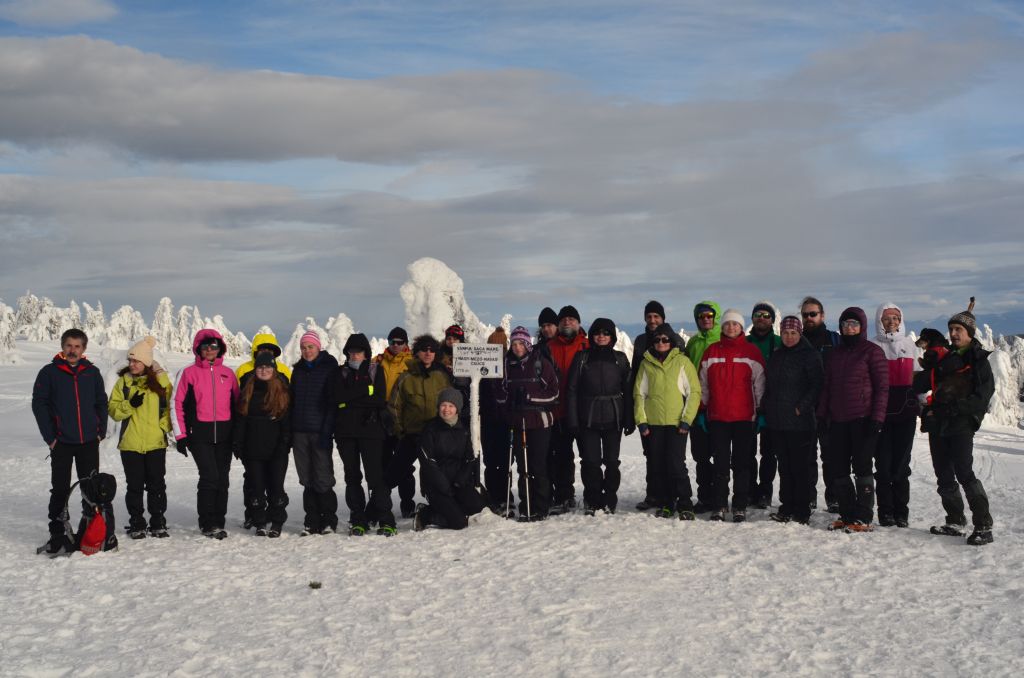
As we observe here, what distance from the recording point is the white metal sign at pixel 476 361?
10.2m

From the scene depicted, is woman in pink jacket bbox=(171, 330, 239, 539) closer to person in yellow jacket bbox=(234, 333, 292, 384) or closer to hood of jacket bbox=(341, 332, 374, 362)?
person in yellow jacket bbox=(234, 333, 292, 384)

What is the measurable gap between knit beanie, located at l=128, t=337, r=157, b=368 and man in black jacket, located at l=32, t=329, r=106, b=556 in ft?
1.36

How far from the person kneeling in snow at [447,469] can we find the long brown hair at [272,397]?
1.55 meters

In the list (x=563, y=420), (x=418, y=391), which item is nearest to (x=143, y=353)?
(x=418, y=391)

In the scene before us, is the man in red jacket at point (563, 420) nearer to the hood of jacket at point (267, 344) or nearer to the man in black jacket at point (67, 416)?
the hood of jacket at point (267, 344)

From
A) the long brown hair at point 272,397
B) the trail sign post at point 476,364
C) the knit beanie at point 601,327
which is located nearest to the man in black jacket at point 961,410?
the knit beanie at point 601,327

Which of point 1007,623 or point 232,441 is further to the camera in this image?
point 232,441

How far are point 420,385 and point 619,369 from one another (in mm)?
2279

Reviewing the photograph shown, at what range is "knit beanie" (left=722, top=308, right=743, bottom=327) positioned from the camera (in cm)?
967

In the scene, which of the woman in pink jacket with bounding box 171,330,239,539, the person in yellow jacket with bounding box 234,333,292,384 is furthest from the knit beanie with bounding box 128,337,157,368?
the person in yellow jacket with bounding box 234,333,292,384

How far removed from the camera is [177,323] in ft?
310

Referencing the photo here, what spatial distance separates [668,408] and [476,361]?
2.26 m

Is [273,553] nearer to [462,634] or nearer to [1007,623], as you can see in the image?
[462,634]

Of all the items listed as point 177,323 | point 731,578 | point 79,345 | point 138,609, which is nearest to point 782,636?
point 731,578
